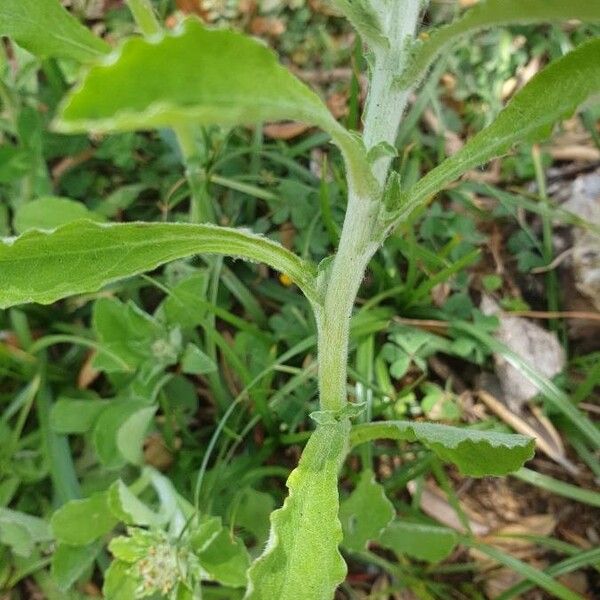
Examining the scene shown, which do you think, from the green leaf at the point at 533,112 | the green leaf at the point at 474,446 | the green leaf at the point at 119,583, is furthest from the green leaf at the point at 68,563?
the green leaf at the point at 533,112

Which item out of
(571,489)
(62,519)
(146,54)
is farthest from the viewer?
(571,489)

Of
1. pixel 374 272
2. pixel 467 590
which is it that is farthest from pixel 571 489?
pixel 374 272

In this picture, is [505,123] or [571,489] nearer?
[505,123]

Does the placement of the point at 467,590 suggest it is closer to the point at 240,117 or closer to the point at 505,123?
the point at 505,123

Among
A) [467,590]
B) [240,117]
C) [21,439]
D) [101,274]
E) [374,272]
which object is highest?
[240,117]

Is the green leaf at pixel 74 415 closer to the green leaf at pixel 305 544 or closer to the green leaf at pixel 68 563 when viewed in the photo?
the green leaf at pixel 68 563

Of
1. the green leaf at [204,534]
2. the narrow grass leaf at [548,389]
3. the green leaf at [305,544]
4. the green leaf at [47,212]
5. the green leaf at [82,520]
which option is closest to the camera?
the green leaf at [305,544]

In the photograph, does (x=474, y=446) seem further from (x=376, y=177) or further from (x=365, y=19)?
(x=365, y=19)
